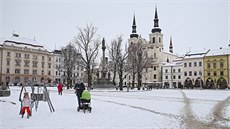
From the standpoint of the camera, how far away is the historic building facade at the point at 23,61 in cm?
7950

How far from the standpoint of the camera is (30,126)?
31.0 feet

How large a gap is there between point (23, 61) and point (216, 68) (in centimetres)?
6687

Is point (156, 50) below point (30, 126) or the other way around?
the other way around

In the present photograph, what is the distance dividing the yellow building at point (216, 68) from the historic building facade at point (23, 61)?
2205 inches

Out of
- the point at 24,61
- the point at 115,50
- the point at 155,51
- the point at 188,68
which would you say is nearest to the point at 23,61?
the point at 24,61

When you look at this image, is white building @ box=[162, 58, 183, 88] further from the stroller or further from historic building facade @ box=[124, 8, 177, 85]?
the stroller

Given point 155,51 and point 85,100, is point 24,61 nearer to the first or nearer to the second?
point 155,51

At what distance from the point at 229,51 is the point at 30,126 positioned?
8013 centimetres

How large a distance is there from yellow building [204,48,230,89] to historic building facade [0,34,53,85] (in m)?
56.0

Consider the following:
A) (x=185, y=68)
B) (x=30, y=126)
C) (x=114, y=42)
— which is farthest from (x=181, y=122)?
(x=185, y=68)

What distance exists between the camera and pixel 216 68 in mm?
80438

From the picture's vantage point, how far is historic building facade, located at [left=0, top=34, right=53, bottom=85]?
3130 inches

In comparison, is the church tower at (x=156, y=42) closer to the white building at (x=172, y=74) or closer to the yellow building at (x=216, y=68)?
the white building at (x=172, y=74)

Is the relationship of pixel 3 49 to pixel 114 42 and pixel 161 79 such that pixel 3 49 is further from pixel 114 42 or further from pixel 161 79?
pixel 161 79
